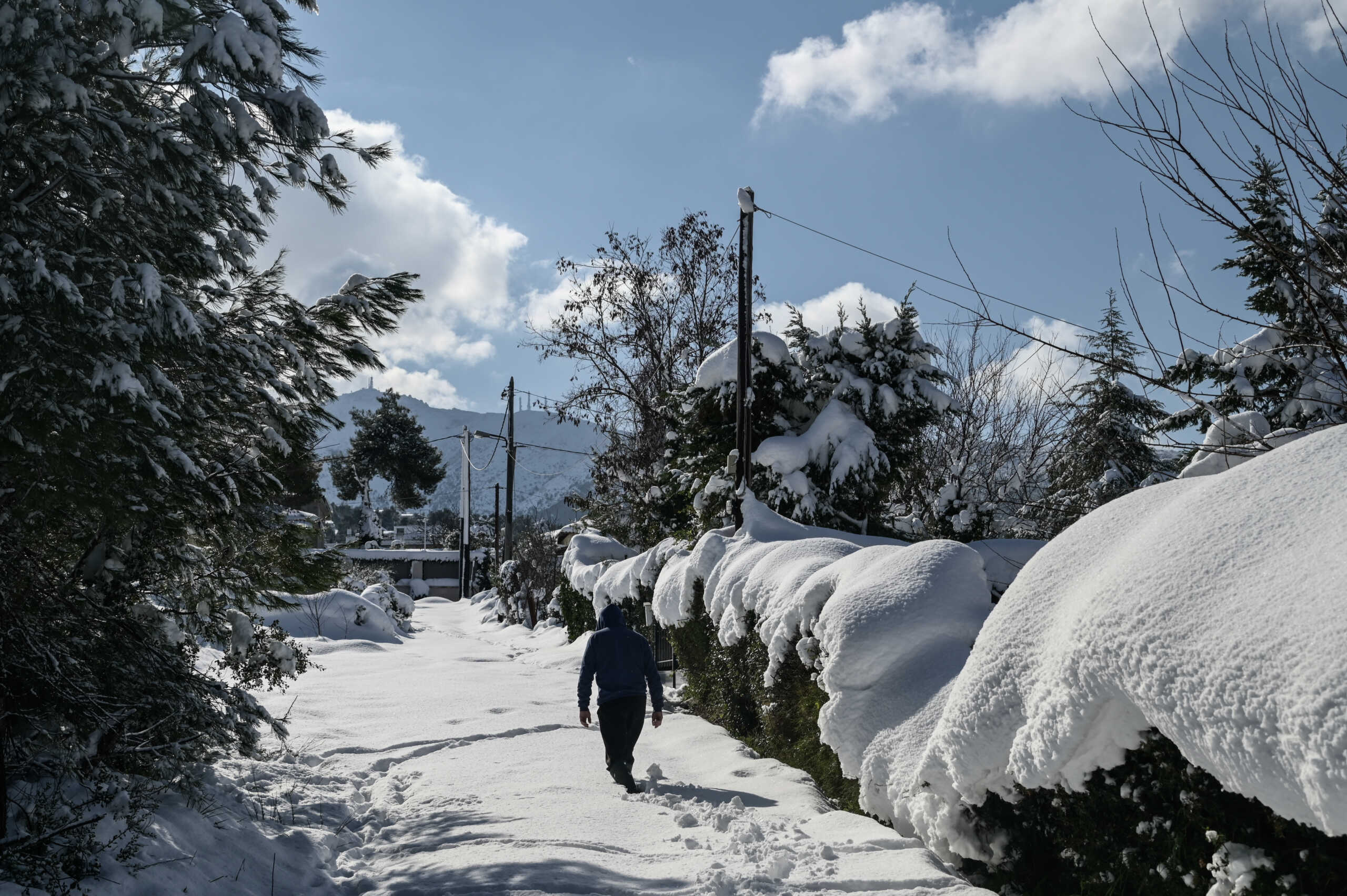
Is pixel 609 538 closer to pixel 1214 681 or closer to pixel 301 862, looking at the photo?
pixel 301 862

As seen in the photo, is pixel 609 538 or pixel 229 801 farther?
pixel 609 538

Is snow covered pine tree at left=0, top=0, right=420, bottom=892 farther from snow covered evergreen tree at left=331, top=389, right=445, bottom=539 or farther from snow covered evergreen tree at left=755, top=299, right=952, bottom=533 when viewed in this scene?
snow covered evergreen tree at left=331, top=389, right=445, bottom=539

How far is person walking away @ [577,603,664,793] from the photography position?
22.2ft

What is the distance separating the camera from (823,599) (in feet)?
19.3

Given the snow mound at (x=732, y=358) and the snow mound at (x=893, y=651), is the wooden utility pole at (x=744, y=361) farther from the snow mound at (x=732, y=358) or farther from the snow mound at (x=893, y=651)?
the snow mound at (x=893, y=651)

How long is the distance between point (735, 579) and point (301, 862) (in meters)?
4.16

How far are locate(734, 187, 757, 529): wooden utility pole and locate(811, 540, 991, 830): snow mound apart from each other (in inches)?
289

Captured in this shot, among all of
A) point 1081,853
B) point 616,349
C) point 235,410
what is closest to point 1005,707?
point 1081,853

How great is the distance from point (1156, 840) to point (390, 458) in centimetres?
5396

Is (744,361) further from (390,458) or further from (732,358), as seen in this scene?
(390,458)

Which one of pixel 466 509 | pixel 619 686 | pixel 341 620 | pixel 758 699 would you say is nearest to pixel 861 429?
pixel 758 699

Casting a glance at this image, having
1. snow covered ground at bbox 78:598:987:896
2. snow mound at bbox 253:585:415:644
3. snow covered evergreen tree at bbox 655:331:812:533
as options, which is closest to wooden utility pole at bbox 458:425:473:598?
snow mound at bbox 253:585:415:644

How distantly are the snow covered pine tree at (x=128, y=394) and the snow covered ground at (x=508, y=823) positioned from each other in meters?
0.59

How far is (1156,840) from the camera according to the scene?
3.01 metres
